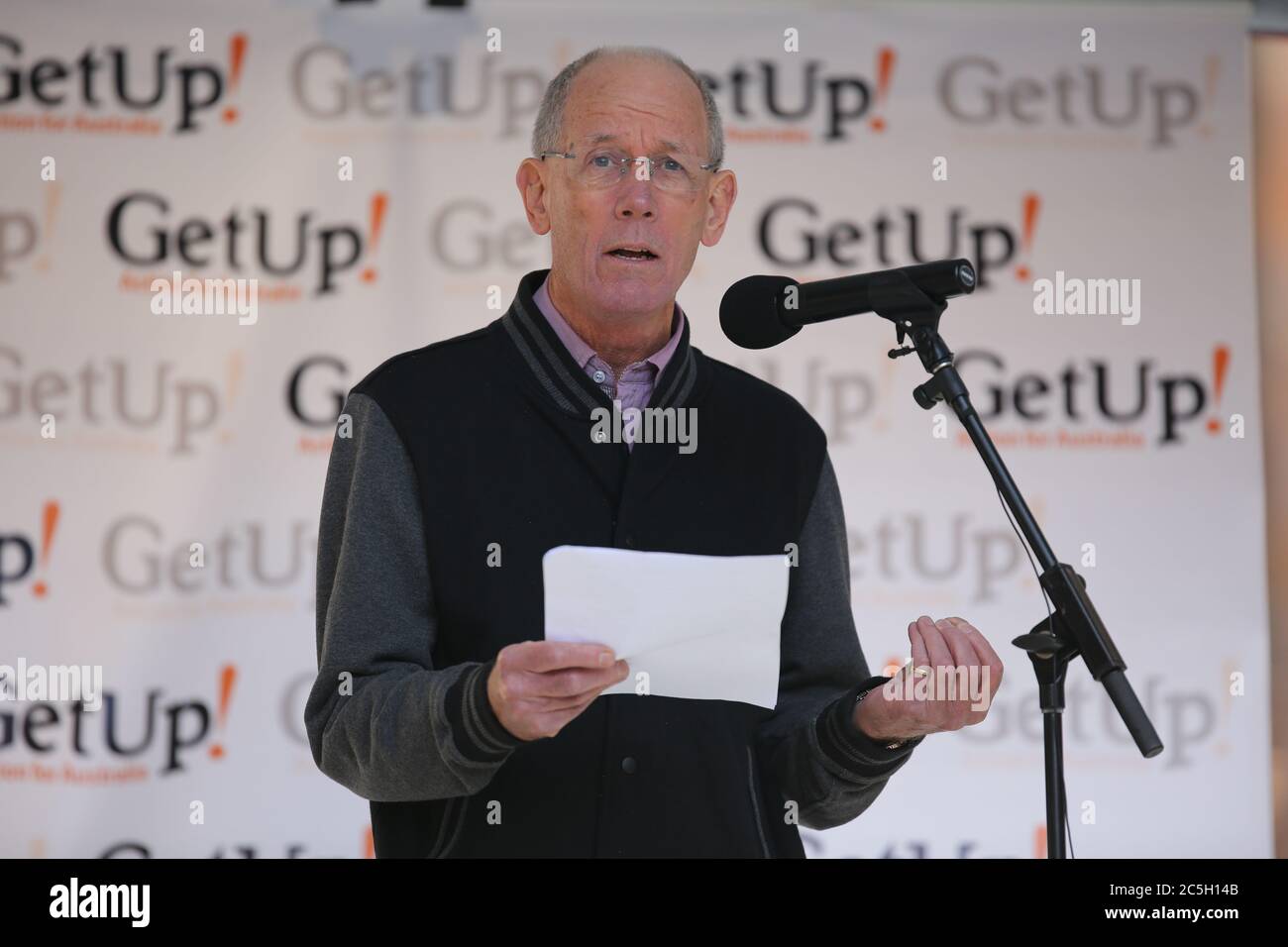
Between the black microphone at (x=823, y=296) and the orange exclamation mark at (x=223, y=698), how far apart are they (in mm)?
1868

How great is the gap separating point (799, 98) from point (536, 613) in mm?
2088

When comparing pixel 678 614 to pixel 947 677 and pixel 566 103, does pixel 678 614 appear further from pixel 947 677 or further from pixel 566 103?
pixel 566 103

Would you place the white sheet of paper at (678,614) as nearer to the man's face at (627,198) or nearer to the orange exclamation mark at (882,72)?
the man's face at (627,198)

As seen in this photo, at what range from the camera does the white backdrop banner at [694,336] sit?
3.28m

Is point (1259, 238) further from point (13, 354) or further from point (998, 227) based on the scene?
point (13, 354)

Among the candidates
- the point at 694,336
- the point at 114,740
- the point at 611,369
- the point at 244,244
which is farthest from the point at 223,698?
the point at 611,369

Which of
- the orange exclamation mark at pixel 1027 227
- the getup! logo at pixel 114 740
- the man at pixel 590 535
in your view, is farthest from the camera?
the orange exclamation mark at pixel 1027 227

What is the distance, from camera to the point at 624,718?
1.77m

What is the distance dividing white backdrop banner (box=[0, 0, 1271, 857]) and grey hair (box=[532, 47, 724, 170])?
1.33m

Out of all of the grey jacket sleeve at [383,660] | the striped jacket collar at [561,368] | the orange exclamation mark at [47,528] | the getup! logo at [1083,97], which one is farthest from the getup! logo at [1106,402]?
the orange exclamation mark at [47,528]
